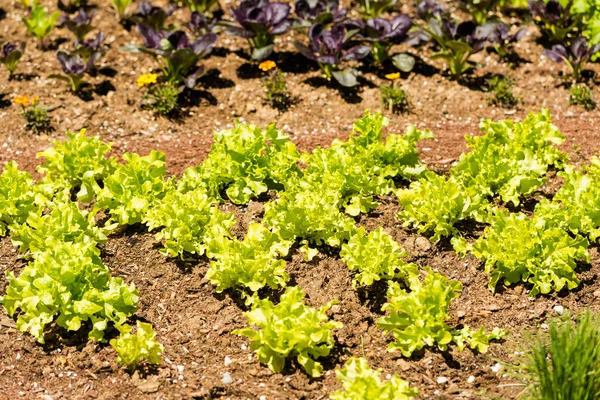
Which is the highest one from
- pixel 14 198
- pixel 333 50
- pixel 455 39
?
pixel 455 39

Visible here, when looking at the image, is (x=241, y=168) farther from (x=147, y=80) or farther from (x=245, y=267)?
(x=147, y=80)

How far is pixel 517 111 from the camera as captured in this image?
7.72 m

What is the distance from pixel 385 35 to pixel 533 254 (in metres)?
3.38

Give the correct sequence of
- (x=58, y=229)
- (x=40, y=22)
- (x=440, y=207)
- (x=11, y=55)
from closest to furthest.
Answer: (x=58, y=229)
(x=440, y=207)
(x=11, y=55)
(x=40, y=22)

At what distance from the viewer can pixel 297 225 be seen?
5664mm

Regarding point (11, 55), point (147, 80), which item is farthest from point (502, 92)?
point (11, 55)

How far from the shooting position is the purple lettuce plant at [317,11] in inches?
328

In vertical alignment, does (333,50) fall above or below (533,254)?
above

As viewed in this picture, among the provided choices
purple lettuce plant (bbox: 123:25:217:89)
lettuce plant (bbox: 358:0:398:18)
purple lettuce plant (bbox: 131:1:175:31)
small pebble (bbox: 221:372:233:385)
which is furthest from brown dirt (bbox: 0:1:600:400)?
lettuce plant (bbox: 358:0:398:18)

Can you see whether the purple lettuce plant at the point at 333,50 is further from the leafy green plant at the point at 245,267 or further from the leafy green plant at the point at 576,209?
the leafy green plant at the point at 245,267

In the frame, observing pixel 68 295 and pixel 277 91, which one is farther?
pixel 277 91

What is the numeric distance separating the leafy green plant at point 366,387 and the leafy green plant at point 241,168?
220cm

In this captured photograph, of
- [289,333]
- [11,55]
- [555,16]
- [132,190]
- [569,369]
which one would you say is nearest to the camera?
→ [569,369]

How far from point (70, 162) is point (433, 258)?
294cm
